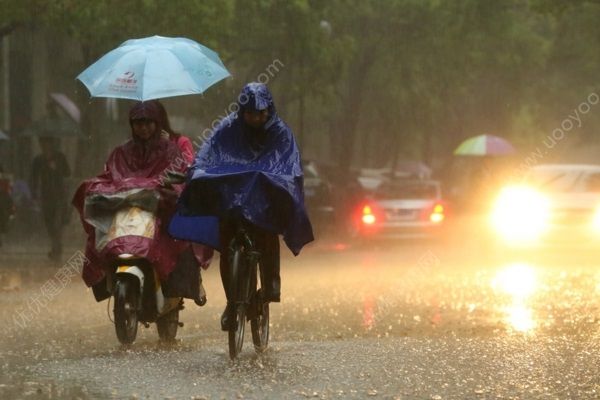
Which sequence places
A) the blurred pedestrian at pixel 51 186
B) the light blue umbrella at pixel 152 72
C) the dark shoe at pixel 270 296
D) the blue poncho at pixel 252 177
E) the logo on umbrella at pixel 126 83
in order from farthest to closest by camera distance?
the blurred pedestrian at pixel 51 186
the logo on umbrella at pixel 126 83
the light blue umbrella at pixel 152 72
the dark shoe at pixel 270 296
the blue poncho at pixel 252 177

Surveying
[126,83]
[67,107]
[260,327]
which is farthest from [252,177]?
[67,107]

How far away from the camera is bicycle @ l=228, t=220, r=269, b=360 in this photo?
903 centimetres

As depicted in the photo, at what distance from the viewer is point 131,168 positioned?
1027 centimetres

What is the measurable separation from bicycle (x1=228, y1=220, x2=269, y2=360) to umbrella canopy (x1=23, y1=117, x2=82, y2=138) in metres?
20.5

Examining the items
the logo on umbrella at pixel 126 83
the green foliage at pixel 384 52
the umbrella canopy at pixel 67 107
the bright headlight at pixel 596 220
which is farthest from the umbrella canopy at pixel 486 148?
the logo on umbrella at pixel 126 83

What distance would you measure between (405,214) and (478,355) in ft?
50.0

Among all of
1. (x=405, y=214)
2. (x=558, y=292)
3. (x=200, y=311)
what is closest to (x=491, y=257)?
(x=405, y=214)

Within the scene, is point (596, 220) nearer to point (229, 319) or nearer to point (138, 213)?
point (138, 213)

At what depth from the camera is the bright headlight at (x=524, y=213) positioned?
22109mm

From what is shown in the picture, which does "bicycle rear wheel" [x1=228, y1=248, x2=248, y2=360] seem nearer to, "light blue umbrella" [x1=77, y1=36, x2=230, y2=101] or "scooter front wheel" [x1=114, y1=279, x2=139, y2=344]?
"scooter front wheel" [x1=114, y1=279, x2=139, y2=344]

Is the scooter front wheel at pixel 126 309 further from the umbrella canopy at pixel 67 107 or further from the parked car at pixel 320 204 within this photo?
the umbrella canopy at pixel 67 107

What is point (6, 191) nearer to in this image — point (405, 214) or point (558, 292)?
point (405, 214)

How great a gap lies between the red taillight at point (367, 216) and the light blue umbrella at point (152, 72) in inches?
542

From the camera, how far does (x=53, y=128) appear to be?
30.0m
